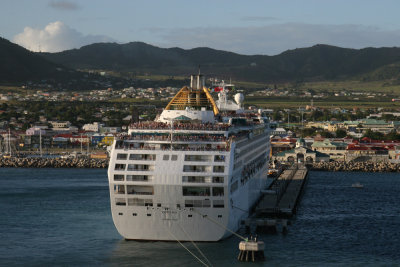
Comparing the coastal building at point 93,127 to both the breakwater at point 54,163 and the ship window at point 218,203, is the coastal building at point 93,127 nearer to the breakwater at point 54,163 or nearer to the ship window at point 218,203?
the breakwater at point 54,163

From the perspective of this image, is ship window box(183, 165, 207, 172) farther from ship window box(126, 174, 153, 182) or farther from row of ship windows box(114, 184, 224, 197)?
ship window box(126, 174, 153, 182)

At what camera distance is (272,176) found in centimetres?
10638

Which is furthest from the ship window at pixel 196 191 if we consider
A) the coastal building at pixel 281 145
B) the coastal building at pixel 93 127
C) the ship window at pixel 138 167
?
the coastal building at pixel 93 127

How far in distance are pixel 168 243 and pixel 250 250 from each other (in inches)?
197

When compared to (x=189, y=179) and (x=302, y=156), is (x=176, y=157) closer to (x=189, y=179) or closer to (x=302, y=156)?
(x=189, y=179)

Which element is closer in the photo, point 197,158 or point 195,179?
point 195,179

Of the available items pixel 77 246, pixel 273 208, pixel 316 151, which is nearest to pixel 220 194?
pixel 77 246

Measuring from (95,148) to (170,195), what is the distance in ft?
375

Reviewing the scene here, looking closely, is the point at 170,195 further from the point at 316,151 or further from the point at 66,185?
the point at 316,151

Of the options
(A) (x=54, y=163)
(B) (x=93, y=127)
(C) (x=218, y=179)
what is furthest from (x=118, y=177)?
(B) (x=93, y=127)

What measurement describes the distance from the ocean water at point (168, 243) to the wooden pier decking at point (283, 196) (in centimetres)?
107

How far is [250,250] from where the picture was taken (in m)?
47.2

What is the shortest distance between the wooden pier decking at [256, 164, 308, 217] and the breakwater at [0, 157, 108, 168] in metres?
35.8

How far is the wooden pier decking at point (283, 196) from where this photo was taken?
6306 centimetres
